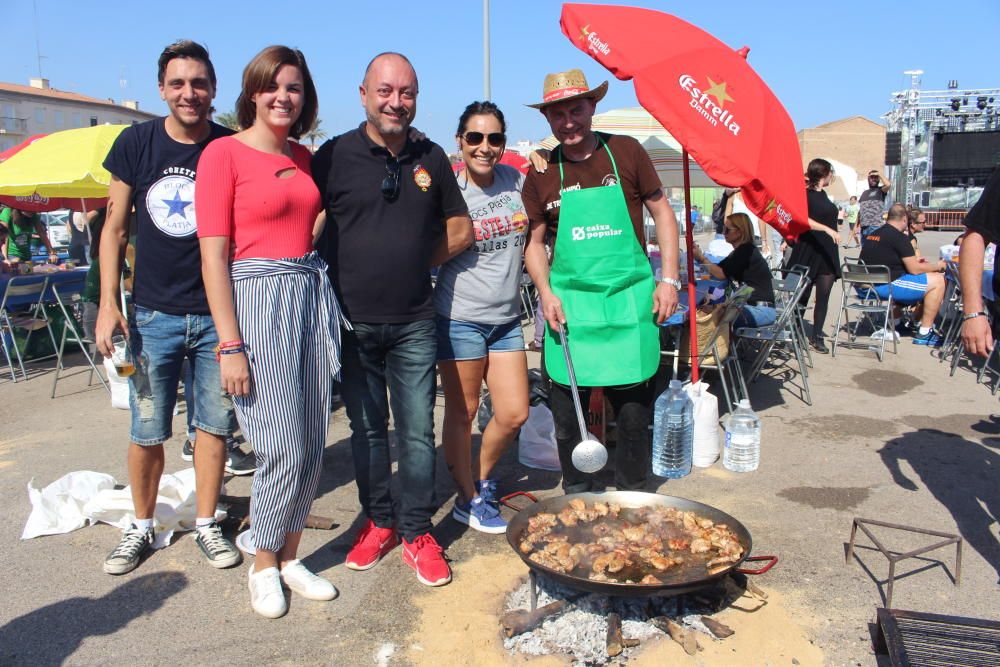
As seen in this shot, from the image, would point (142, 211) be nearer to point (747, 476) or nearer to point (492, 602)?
point (492, 602)

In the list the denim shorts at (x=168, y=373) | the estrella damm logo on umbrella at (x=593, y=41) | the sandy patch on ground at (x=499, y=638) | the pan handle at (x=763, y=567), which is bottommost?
the sandy patch on ground at (x=499, y=638)

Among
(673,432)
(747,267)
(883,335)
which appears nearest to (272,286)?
(673,432)

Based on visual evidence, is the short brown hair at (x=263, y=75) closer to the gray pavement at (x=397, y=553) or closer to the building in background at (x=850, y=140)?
the gray pavement at (x=397, y=553)

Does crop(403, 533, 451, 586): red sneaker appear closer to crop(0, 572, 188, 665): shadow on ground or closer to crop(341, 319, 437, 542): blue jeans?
crop(341, 319, 437, 542): blue jeans

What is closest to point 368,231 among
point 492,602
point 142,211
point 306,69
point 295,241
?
point 295,241

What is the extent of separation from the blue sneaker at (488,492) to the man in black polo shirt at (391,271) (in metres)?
0.53

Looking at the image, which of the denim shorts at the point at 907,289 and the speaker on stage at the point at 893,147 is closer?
the denim shorts at the point at 907,289

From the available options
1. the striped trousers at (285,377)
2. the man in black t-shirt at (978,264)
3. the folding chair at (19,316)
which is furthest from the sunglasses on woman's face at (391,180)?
the folding chair at (19,316)

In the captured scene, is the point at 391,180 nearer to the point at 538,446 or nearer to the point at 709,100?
the point at 709,100

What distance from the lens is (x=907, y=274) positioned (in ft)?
31.5

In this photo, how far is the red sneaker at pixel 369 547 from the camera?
137 inches

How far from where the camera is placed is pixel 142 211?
3.25 meters

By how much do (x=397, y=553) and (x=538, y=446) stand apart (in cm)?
141

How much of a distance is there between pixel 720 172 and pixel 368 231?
1.78 metres
